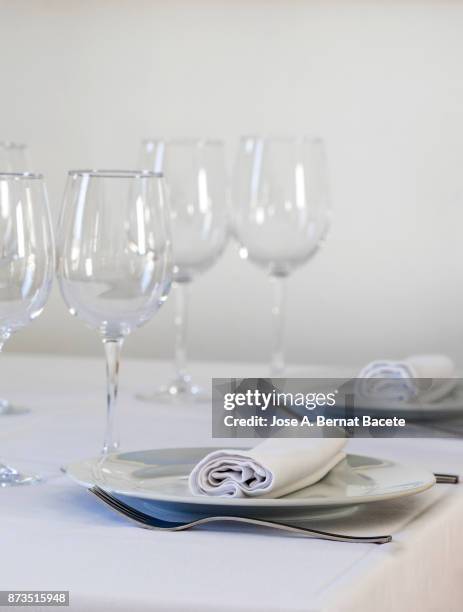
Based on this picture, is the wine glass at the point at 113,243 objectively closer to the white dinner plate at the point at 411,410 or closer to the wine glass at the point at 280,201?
the white dinner plate at the point at 411,410

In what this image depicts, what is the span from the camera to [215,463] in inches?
28.8

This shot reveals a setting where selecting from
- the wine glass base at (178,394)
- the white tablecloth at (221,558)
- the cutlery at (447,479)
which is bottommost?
the white tablecloth at (221,558)

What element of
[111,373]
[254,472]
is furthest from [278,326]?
[254,472]

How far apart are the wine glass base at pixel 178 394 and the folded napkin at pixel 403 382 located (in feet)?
0.61

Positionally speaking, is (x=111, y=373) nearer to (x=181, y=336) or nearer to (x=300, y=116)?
(x=181, y=336)

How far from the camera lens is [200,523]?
70 cm

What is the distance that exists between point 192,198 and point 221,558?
2.26 ft

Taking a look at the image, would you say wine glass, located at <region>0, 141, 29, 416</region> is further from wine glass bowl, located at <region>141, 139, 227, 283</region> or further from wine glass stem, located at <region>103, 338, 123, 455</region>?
wine glass stem, located at <region>103, 338, 123, 455</region>

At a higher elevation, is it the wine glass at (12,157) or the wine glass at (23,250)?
the wine glass at (12,157)

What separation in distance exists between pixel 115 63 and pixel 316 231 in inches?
38.7

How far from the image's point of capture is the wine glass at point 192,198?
1.29 m

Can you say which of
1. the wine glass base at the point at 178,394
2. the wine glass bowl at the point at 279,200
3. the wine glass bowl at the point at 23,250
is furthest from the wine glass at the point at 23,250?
the wine glass bowl at the point at 279,200

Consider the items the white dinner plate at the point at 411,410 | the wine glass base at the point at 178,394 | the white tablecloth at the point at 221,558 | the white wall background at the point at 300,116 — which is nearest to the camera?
the white tablecloth at the point at 221,558

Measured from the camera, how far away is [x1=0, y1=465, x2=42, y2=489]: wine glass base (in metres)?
0.84
